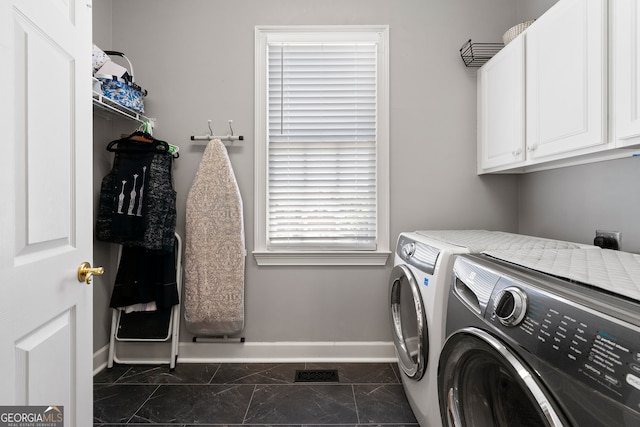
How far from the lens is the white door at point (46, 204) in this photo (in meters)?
0.72

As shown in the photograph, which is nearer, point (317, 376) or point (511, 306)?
point (511, 306)

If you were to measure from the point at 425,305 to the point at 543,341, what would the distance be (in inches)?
23.2

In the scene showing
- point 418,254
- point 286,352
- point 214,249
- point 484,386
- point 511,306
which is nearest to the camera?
point 511,306

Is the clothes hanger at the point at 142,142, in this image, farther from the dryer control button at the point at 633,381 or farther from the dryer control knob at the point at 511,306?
the dryer control button at the point at 633,381

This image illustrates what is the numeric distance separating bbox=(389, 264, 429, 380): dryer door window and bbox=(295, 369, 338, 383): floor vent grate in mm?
512

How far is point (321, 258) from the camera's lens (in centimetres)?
204

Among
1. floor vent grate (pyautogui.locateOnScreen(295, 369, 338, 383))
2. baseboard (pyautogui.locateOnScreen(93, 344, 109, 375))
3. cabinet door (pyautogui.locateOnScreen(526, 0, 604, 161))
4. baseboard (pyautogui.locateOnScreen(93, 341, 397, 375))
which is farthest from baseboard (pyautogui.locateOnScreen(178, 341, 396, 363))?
cabinet door (pyautogui.locateOnScreen(526, 0, 604, 161))

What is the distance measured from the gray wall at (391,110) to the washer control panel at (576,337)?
1319mm

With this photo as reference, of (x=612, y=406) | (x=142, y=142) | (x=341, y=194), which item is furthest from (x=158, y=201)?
(x=612, y=406)

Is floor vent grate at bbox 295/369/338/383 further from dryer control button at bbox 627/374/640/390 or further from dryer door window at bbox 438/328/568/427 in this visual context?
dryer control button at bbox 627/374/640/390

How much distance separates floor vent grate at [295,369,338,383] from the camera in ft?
Answer: 5.94

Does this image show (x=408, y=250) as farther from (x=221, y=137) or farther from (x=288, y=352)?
→ (x=221, y=137)

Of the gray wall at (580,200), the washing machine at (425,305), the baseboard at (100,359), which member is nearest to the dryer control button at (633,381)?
the washing machine at (425,305)

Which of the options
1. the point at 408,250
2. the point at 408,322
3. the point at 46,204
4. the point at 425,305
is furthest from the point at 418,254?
the point at 46,204
